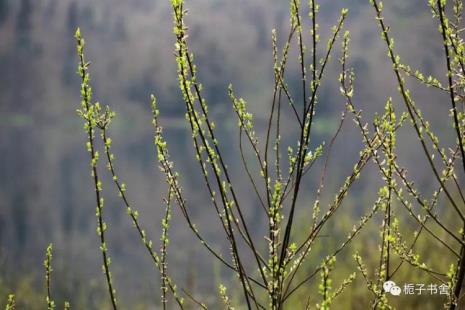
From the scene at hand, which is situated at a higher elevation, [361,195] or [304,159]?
[361,195]

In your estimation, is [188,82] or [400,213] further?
[400,213]

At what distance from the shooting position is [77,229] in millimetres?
16203

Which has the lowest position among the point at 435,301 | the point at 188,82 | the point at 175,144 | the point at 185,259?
the point at 188,82

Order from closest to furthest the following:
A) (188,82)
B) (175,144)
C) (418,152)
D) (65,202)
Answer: (188,82) → (65,202) → (418,152) → (175,144)

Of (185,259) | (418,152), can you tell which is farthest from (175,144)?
(185,259)

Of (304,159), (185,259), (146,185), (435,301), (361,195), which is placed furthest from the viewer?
(146,185)

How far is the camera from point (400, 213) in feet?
26.9

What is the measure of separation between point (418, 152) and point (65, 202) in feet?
51.9

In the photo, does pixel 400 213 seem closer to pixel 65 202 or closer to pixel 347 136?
pixel 65 202

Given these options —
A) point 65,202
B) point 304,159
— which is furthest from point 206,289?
point 65,202

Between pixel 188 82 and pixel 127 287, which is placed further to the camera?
pixel 127 287

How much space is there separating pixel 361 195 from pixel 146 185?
10.4 m

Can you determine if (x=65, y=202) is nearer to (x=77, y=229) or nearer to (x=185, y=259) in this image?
(x=77, y=229)

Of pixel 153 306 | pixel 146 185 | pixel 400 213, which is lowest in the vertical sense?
pixel 153 306
